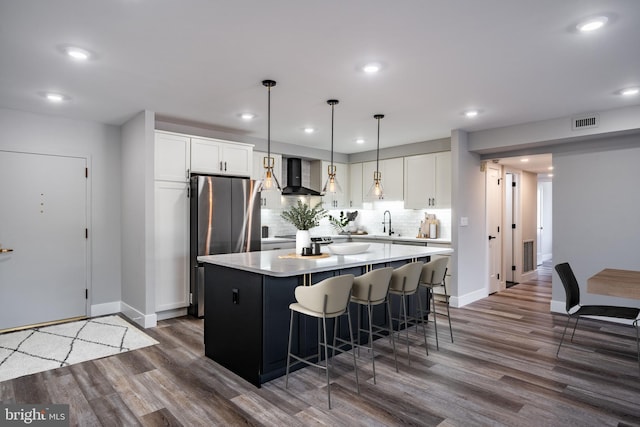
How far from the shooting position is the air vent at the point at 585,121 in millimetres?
4379

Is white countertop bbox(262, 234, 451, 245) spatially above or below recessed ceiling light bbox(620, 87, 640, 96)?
below

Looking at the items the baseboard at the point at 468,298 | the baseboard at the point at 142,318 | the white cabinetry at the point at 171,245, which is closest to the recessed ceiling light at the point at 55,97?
the white cabinetry at the point at 171,245

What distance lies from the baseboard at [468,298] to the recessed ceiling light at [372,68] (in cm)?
365

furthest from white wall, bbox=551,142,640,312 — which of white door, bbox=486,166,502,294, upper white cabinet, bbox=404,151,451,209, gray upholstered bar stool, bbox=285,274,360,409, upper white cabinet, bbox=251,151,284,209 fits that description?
upper white cabinet, bbox=251,151,284,209

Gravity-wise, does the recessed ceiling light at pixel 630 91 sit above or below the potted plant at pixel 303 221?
above

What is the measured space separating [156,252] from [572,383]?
443 centimetres

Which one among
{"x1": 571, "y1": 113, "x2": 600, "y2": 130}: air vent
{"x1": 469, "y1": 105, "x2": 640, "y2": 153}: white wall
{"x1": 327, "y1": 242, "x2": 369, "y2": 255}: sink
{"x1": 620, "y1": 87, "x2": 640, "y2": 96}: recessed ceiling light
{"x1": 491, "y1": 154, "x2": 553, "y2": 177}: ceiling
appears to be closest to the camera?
{"x1": 620, "y1": 87, "x2": 640, "y2": 96}: recessed ceiling light

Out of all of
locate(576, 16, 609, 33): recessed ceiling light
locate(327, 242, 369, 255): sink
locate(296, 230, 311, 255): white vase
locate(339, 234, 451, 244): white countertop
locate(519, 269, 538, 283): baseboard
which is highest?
locate(576, 16, 609, 33): recessed ceiling light

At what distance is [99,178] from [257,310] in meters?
3.39

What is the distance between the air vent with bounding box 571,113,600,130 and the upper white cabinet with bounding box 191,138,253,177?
13.9ft

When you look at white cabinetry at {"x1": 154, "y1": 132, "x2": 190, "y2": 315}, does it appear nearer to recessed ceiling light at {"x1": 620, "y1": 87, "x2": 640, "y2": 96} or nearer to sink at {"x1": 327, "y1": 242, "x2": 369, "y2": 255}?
sink at {"x1": 327, "y1": 242, "x2": 369, "y2": 255}

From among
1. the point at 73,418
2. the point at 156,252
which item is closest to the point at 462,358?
the point at 73,418

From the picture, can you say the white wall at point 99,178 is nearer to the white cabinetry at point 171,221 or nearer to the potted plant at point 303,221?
the white cabinetry at point 171,221

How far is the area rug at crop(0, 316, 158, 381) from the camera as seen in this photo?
11.0 feet
